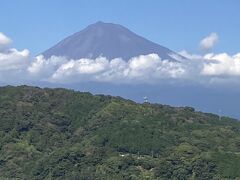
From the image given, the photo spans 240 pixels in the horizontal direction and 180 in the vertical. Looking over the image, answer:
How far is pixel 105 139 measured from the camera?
339 feet

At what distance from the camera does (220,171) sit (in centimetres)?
8738

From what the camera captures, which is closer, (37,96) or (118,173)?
(118,173)

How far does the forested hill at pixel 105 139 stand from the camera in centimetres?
8869

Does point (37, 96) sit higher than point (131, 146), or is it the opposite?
point (37, 96)

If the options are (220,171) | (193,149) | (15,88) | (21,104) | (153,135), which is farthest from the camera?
(15,88)

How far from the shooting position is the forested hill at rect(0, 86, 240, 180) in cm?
8869

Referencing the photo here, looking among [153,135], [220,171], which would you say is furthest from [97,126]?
[220,171]

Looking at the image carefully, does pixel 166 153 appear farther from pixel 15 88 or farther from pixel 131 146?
pixel 15 88

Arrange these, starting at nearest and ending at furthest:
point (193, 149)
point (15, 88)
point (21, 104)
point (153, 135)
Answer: point (193, 149) → point (153, 135) → point (21, 104) → point (15, 88)

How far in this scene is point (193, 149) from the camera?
9544 centimetres

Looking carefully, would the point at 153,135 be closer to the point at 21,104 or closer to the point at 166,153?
the point at 166,153

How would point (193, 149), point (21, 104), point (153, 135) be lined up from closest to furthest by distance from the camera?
1. point (193, 149)
2. point (153, 135)
3. point (21, 104)

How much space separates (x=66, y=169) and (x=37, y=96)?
33.4m

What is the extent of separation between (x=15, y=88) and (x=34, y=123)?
17.6 meters
